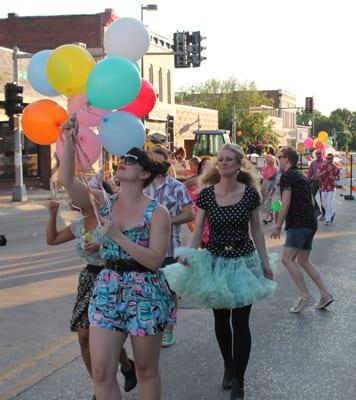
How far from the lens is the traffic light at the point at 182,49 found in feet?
97.2

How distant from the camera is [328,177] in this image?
58.3 feet

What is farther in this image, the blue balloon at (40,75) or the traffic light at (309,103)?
the traffic light at (309,103)

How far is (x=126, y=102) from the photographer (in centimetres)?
511

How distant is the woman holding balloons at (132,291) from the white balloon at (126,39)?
1915 millimetres

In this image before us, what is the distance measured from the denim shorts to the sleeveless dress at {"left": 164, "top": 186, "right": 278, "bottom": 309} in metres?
2.52

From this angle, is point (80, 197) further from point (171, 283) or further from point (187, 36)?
point (187, 36)

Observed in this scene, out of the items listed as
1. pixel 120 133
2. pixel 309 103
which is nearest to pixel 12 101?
pixel 120 133

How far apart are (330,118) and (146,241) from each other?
175 meters

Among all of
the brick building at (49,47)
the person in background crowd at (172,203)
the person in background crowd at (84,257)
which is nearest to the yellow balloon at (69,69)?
the person in background crowd at (84,257)

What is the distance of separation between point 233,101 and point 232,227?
83.0 m

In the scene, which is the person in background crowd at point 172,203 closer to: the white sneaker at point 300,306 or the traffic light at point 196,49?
the white sneaker at point 300,306

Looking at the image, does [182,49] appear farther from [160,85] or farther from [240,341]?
[240,341]

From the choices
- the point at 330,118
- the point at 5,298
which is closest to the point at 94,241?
the point at 5,298

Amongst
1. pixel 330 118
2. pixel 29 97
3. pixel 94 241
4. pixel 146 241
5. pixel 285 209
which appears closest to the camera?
pixel 146 241
